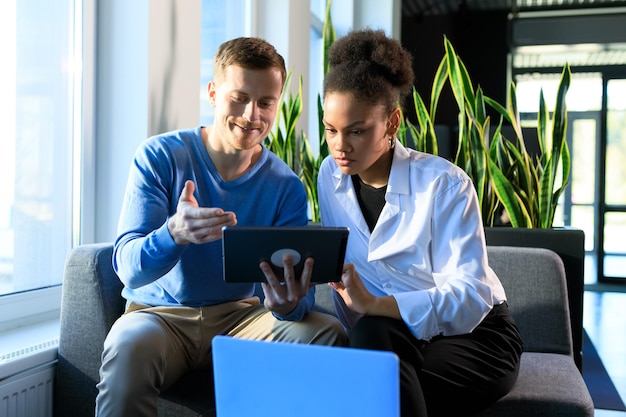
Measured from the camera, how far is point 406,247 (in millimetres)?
1721

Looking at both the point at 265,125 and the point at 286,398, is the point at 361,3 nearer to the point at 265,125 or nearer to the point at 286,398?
the point at 265,125

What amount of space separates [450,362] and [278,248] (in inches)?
18.7

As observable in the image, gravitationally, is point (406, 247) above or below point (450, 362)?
above

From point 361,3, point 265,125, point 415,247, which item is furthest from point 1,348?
point 361,3

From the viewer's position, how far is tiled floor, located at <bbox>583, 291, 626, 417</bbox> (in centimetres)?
349

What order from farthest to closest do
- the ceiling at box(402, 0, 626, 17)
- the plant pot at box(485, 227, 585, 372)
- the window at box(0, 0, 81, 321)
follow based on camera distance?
the ceiling at box(402, 0, 626, 17)
the plant pot at box(485, 227, 585, 372)
the window at box(0, 0, 81, 321)

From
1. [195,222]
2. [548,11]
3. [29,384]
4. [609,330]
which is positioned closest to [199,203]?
[195,222]

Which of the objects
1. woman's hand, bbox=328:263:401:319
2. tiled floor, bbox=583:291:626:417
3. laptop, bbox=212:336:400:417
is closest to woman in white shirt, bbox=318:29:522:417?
woman's hand, bbox=328:263:401:319

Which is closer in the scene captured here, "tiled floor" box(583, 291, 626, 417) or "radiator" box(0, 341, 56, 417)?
"radiator" box(0, 341, 56, 417)

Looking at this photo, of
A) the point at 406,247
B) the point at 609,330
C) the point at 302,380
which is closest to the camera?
the point at 302,380

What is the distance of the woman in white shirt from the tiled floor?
1.41 m

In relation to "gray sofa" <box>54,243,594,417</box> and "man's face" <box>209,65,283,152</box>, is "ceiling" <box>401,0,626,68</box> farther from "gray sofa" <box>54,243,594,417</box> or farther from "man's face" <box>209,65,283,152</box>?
"man's face" <box>209,65,283,152</box>

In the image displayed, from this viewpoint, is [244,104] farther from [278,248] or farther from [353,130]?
[278,248]

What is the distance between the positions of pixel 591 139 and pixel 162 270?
23.2 ft
